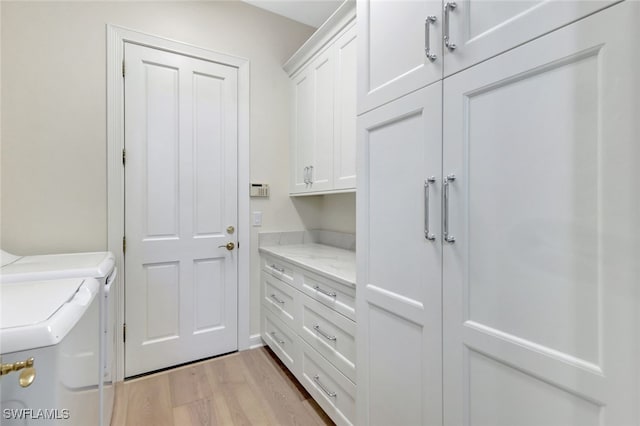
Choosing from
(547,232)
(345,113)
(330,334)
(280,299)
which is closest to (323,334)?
(330,334)

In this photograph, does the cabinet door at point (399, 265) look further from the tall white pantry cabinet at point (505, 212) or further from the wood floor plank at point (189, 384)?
the wood floor plank at point (189, 384)

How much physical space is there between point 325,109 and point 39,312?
184 centimetres

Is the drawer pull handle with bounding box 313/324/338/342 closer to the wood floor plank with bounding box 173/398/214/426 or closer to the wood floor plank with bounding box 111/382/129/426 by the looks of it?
the wood floor plank with bounding box 173/398/214/426

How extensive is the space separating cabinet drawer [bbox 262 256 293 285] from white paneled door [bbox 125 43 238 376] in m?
0.26

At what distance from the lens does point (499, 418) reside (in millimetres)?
787

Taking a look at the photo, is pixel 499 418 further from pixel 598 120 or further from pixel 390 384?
pixel 598 120

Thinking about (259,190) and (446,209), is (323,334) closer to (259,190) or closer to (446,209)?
(446,209)

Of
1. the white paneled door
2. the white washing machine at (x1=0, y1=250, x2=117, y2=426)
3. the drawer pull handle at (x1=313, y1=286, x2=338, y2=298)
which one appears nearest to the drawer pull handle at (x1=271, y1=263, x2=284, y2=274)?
the white paneled door

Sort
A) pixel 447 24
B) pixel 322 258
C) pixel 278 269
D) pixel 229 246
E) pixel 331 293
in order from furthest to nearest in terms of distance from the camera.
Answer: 1. pixel 229 246
2. pixel 278 269
3. pixel 322 258
4. pixel 331 293
5. pixel 447 24

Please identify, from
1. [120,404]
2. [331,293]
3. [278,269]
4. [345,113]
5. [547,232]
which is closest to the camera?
[547,232]

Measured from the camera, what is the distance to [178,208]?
220cm

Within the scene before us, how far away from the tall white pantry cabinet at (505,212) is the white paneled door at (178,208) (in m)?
1.53

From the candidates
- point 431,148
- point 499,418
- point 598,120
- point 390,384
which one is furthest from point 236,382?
point 598,120

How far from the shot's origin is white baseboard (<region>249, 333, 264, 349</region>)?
2.48 metres
